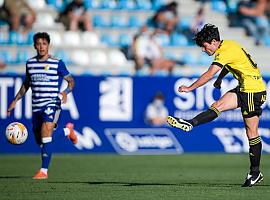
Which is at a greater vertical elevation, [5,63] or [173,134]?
[5,63]

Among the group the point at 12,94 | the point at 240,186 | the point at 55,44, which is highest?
the point at 55,44

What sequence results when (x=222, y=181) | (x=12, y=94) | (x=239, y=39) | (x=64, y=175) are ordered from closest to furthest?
(x=222, y=181) → (x=64, y=175) → (x=12, y=94) → (x=239, y=39)

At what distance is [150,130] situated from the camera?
19328 mm

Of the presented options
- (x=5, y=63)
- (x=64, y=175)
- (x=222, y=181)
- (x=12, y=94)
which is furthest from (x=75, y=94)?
(x=222, y=181)

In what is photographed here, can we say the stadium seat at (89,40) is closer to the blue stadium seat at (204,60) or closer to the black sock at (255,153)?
the blue stadium seat at (204,60)

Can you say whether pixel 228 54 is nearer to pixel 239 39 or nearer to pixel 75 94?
pixel 75 94

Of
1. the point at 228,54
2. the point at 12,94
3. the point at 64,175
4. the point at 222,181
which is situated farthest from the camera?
the point at 12,94

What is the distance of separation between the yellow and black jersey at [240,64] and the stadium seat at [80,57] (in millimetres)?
11407


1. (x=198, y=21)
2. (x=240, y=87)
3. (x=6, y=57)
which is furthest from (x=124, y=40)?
(x=240, y=87)

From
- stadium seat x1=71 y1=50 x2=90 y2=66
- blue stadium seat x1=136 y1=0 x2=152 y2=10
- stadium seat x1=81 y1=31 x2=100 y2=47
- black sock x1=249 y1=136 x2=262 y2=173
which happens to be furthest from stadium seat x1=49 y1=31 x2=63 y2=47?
black sock x1=249 y1=136 x2=262 y2=173

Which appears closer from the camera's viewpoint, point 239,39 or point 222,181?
point 222,181

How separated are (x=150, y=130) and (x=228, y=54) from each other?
842cm

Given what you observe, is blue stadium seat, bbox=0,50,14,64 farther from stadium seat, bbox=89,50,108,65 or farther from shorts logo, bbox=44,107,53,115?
shorts logo, bbox=44,107,53,115

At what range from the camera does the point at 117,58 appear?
22562 millimetres
